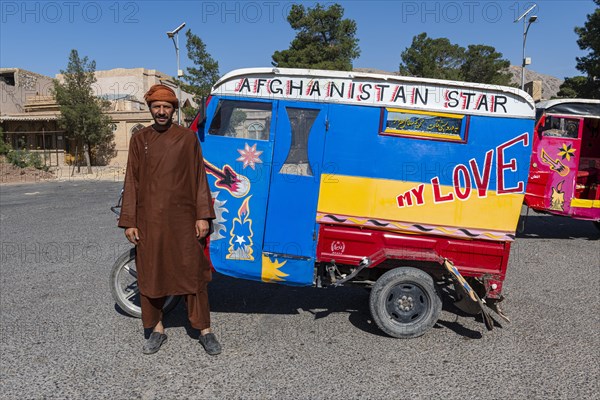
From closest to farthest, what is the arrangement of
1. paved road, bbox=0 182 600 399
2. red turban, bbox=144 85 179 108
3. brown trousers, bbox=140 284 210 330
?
paved road, bbox=0 182 600 399 < red turban, bbox=144 85 179 108 < brown trousers, bbox=140 284 210 330

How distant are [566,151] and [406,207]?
255 inches

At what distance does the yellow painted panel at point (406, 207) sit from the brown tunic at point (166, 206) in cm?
117

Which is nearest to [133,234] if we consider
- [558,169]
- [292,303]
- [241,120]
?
[241,120]

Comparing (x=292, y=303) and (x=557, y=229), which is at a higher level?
(x=557, y=229)

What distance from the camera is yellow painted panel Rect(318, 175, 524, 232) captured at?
12.6 ft

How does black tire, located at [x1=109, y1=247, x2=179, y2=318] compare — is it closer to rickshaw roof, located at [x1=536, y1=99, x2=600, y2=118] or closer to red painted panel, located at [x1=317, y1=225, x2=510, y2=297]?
red painted panel, located at [x1=317, y1=225, x2=510, y2=297]

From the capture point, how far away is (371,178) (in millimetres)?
3869

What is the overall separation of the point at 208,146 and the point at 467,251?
2.67m

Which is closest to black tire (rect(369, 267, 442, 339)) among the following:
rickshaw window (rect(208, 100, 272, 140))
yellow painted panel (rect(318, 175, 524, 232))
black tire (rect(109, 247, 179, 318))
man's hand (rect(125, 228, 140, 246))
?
yellow painted panel (rect(318, 175, 524, 232))

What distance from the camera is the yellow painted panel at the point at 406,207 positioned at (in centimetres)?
386

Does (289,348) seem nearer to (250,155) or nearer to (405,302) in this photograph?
(405,302)

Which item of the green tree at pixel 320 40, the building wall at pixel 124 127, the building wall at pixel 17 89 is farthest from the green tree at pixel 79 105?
the green tree at pixel 320 40

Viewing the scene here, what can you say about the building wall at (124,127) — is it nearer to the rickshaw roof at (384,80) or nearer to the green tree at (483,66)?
the rickshaw roof at (384,80)

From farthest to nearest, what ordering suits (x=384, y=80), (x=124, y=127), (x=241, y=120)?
(x=124, y=127), (x=241, y=120), (x=384, y=80)
